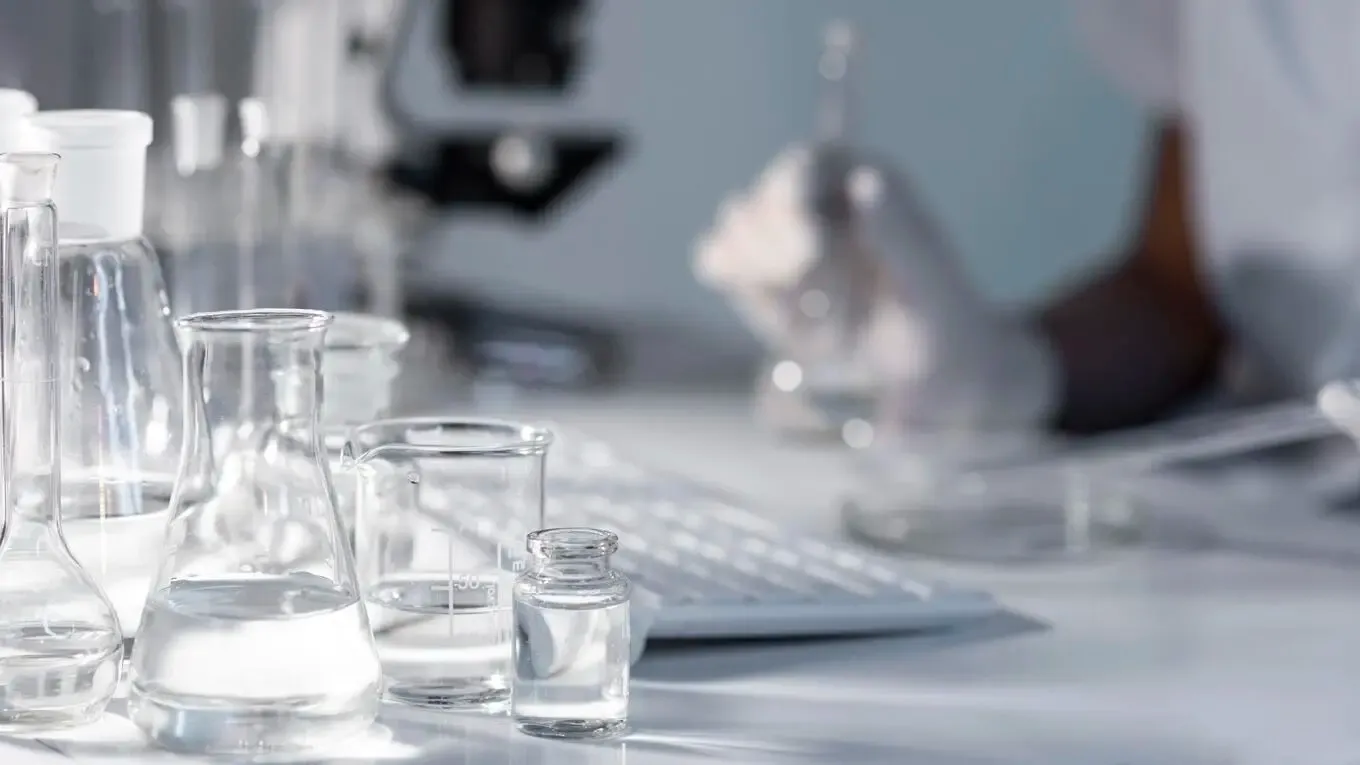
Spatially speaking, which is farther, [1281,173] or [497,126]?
[497,126]

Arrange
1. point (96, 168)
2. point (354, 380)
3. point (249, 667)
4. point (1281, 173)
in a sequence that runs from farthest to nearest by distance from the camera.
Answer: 1. point (1281, 173)
2. point (354, 380)
3. point (96, 168)
4. point (249, 667)

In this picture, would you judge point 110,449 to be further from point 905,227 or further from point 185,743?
point 905,227

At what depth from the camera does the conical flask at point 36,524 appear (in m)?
0.59

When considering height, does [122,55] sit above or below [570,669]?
above

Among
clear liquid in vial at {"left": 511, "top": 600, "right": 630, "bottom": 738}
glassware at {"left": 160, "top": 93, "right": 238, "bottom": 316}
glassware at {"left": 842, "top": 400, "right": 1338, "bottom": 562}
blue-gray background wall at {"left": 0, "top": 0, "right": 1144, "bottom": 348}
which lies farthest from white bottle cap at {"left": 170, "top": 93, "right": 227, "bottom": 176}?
blue-gray background wall at {"left": 0, "top": 0, "right": 1144, "bottom": 348}

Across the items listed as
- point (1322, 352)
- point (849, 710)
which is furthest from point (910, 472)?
point (849, 710)

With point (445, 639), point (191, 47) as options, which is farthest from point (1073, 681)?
point (191, 47)

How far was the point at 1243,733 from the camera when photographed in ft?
2.20

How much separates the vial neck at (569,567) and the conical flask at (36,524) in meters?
0.15

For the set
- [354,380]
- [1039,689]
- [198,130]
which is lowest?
[1039,689]

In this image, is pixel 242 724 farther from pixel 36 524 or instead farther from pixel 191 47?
pixel 191 47

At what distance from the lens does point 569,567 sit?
62cm

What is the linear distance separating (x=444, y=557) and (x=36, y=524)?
145mm

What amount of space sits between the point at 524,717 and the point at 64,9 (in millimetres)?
728
